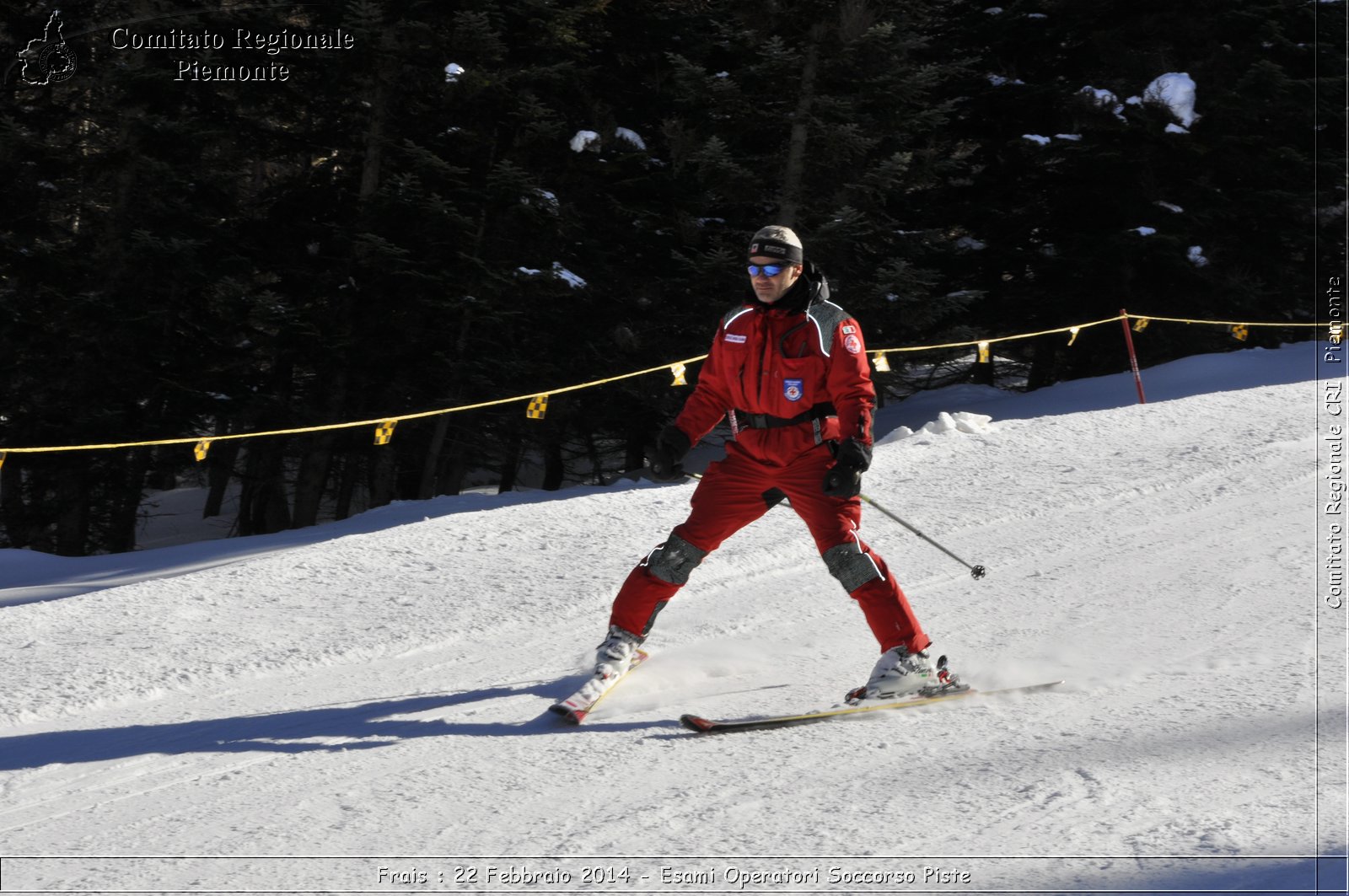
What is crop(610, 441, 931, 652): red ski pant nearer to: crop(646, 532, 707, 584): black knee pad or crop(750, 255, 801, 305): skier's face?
crop(646, 532, 707, 584): black knee pad

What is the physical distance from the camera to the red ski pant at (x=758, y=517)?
463cm

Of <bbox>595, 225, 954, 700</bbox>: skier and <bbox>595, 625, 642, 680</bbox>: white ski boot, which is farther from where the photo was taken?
<bbox>595, 625, 642, 680</bbox>: white ski boot

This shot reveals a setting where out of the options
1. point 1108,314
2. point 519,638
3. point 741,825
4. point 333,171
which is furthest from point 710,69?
point 741,825

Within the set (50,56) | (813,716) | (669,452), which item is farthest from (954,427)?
(50,56)

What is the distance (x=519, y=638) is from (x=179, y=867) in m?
2.62

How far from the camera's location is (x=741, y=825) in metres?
3.55

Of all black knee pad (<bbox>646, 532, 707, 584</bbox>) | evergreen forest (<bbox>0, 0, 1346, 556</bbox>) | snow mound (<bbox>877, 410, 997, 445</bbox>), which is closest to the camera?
black knee pad (<bbox>646, 532, 707, 584</bbox>)

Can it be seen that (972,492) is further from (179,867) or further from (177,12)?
(177,12)

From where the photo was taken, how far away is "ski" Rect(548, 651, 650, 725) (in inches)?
178

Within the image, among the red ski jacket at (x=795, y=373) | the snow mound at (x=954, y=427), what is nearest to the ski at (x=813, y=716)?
the red ski jacket at (x=795, y=373)

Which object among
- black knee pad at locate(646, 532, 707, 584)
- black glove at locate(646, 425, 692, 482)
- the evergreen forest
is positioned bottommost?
black knee pad at locate(646, 532, 707, 584)

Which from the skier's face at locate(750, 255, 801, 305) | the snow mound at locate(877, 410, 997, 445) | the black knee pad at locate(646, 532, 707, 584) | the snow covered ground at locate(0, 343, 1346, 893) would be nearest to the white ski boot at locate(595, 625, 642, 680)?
the snow covered ground at locate(0, 343, 1346, 893)

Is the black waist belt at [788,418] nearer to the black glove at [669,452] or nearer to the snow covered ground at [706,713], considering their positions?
the black glove at [669,452]

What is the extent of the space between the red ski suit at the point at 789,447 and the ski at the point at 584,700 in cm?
25
